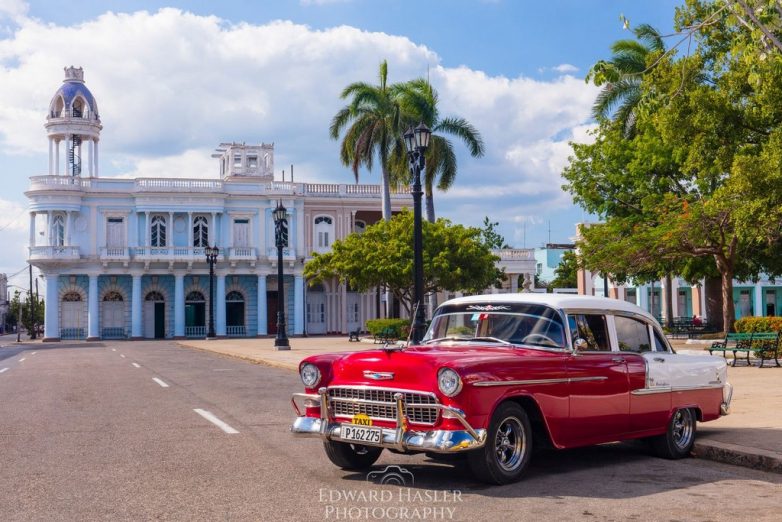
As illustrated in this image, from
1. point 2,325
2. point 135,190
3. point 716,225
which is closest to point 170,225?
point 135,190

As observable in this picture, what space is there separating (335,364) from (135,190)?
5368 centimetres

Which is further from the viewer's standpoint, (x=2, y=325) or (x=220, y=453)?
(x=2, y=325)

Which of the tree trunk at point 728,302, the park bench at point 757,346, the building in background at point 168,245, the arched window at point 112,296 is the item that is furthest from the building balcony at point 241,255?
the park bench at point 757,346

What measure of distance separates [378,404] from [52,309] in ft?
178

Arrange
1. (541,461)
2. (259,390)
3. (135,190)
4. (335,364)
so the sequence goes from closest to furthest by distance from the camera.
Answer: (335,364) → (541,461) → (259,390) → (135,190)

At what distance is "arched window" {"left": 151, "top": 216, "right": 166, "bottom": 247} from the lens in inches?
2335

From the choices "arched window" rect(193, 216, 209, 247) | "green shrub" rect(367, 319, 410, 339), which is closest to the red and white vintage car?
"green shrub" rect(367, 319, 410, 339)

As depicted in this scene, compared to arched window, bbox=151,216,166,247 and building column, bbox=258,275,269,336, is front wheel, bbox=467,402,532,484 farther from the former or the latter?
arched window, bbox=151,216,166,247

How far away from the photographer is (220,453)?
351 inches

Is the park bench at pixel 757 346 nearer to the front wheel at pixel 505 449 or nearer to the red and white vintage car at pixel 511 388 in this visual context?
the red and white vintage car at pixel 511 388

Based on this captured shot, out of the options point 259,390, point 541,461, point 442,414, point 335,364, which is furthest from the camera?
point 259,390

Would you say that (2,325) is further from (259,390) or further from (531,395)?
(531,395)

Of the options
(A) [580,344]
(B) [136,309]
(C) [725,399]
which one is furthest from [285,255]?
(A) [580,344]

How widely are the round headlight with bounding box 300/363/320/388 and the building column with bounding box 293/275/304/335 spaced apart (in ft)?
173
